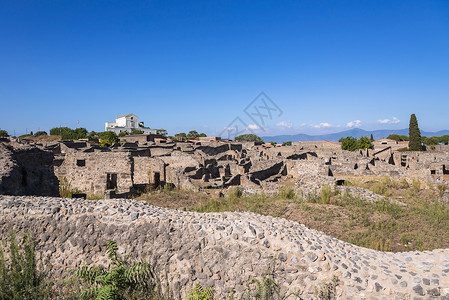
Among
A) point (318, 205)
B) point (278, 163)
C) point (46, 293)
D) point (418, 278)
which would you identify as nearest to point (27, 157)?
point (46, 293)

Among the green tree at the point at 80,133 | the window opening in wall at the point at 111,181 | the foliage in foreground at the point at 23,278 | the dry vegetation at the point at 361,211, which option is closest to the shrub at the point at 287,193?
the dry vegetation at the point at 361,211

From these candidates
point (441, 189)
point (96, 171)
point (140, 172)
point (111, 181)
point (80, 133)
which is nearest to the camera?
point (441, 189)

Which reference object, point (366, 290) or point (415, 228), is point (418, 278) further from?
point (415, 228)

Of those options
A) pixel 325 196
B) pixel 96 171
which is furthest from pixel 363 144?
pixel 96 171

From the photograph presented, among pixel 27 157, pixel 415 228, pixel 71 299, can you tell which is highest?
pixel 27 157

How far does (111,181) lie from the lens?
14.7 meters

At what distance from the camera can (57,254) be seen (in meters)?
4.95

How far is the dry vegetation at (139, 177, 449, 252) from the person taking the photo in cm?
791

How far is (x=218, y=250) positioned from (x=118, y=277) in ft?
5.55

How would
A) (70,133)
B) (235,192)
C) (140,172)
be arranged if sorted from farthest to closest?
1. (70,133)
2. (140,172)
3. (235,192)

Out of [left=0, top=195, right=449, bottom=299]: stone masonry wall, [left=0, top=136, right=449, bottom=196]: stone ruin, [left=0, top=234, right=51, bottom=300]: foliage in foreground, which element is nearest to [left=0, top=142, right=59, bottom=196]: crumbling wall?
[left=0, top=136, right=449, bottom=196]: stone ruin

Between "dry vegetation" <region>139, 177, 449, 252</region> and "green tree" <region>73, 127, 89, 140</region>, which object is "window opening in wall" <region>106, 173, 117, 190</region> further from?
"green tree" <region>73, 127, 89, 140</region>

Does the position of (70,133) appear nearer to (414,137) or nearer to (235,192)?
(235,192)

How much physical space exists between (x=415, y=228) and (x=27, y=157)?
561 inches
